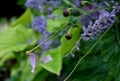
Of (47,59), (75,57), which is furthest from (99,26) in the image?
(47,59)

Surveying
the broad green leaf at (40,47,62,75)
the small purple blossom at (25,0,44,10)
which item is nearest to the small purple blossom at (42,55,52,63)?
the broad green leaf at (40,47,62,75)

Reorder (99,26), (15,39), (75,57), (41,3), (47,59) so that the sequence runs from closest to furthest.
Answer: (99,26), (75,57), (47,59), (41,3), (15,39)

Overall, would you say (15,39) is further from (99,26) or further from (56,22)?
(99,26)

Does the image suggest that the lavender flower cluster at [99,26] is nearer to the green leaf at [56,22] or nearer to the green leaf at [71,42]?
the green leaf at [71,42]

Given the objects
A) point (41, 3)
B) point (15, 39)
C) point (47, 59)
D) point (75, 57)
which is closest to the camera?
point (75, 57)

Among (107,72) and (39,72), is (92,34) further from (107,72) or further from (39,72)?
(39,72)

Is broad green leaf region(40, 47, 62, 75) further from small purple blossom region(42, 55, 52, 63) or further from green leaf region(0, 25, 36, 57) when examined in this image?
green leaf region(0, 25, 36, 57)

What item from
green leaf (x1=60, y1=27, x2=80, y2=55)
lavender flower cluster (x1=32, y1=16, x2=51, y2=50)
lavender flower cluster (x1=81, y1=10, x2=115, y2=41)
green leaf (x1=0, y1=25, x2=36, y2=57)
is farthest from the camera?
green leaf (x1=0, y1=25, x2=36, y2=57)

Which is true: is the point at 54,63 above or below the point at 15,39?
above
